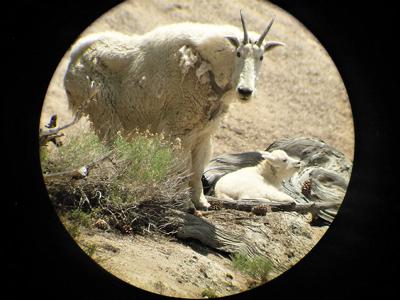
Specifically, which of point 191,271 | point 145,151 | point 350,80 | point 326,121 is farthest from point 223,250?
point 326,121

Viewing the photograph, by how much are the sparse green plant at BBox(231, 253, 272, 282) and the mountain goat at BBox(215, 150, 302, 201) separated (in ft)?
4.84

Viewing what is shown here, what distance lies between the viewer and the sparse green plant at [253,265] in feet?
19.0

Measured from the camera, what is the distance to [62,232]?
15.8 ft

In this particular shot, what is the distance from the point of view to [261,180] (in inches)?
312

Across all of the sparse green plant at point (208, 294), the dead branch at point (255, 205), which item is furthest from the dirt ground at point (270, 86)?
the sparse green plant at point (208, 294)

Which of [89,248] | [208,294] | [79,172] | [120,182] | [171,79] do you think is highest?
[171,79]

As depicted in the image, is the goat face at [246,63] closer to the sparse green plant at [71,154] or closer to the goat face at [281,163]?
the sparse green plant at [71,154]

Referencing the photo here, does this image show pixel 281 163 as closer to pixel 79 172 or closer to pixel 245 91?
pixel 245 91

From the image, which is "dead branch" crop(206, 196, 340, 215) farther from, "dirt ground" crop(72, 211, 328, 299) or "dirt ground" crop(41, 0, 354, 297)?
"dirt ground" crop(41, 0, 354, 297)

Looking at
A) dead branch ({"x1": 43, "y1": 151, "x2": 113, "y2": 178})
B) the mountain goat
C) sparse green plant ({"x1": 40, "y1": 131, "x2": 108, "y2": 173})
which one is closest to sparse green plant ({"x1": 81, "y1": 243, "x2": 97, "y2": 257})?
dead branch ({"x1": 43, "y1": 151, "x2": 113, "y2": 178})

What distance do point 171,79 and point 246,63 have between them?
92cm

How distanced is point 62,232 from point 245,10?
984cm

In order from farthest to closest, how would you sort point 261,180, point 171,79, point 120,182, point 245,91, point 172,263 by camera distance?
point 261,180
point 171,79
point 120,182
point 245,91
point 172,263

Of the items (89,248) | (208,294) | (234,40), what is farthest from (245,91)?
(89,248)
